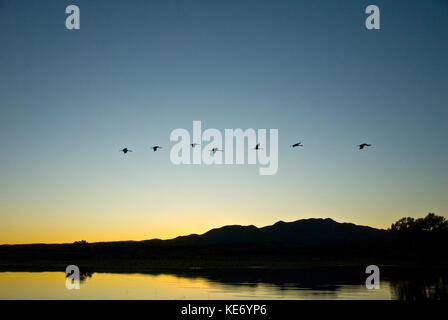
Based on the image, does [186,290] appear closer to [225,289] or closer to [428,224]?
[225,289]

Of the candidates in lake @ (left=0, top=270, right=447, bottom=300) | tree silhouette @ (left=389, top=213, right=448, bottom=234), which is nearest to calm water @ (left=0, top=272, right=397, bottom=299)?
lake @ (left=0, top=270, right=447, bottom=300)

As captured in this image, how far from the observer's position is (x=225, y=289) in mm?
30938

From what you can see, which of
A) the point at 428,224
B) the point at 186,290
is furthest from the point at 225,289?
the point at 428,224

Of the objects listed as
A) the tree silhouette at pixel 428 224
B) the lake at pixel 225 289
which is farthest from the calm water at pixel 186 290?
the tree silhouette at pixel 428 224

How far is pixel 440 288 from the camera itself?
30078 mm

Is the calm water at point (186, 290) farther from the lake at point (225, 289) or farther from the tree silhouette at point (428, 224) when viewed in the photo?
the tree silhouette at point (428, 224)

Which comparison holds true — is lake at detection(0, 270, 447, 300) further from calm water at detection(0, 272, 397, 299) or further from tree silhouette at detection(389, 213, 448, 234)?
tree silhouette at detection(389, 213, 448, 234)

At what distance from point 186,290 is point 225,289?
2.75 metres

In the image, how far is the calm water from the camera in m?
27.9

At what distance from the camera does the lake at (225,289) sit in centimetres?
2783
